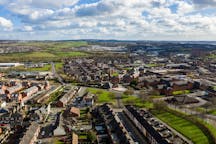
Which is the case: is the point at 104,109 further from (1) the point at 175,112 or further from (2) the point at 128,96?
(2) the point at 128,96

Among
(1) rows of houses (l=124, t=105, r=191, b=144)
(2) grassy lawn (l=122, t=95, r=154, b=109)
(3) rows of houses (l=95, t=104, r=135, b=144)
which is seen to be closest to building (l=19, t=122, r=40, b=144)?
(3) rows of houses (l=95, t=104, r=135, b=144)

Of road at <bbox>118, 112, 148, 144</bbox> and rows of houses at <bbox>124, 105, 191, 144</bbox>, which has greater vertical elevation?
rows of houses at <bbox>124, 105, 191, 144</bbox>

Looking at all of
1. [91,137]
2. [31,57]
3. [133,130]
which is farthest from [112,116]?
[31,57]

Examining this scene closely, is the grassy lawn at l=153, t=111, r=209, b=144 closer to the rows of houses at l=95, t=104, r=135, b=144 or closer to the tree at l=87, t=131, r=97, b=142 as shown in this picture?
the rows of houses at l=95, t=104, r=135, b=144

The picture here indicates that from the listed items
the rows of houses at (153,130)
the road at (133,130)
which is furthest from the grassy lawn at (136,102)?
the rows of houses at (153,130)

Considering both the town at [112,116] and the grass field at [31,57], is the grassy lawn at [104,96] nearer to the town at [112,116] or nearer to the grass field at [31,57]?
the town at [112,116]

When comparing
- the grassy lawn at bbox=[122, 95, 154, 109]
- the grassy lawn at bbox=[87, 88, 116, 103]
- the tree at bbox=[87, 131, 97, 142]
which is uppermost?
the tree at bbox=[87, 131, 97, 142]
